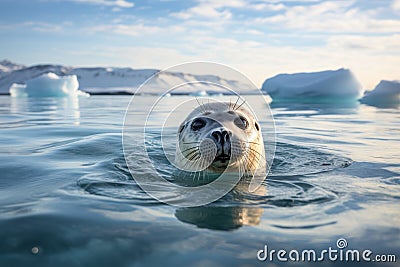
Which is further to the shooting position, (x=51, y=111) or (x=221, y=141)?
(x=51, y=111)

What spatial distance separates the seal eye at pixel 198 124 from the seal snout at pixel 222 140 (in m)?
0.33

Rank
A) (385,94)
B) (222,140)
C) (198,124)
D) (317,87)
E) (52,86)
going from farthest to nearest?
(52,86) < (317,87) < (385,94) < (198,124) < (222,140)

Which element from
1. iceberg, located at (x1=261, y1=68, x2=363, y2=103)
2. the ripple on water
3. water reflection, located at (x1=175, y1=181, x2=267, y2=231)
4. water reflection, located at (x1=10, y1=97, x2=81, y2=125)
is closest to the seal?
the ripple on water

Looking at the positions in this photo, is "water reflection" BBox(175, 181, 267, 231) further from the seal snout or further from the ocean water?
the seal snout

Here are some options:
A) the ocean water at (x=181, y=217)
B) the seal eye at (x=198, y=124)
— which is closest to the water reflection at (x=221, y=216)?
the ocean water at (x=181, y=217)

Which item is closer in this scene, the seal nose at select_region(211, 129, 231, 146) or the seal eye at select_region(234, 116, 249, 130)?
the seal nose at select_region(211, 129, 231, 146)

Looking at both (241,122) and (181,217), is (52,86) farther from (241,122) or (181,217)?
(181,217)

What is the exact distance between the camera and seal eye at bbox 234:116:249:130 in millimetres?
2842

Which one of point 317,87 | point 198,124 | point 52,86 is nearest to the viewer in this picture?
point 198,124

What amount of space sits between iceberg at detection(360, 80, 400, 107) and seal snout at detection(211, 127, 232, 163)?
13.7 metres

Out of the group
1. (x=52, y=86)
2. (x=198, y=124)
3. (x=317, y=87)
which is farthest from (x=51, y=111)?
(x=52, y=86)

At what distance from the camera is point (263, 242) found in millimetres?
1505

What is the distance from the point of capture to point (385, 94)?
15.1 metres

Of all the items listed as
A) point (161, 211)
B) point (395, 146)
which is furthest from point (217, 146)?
point (395, 146)
